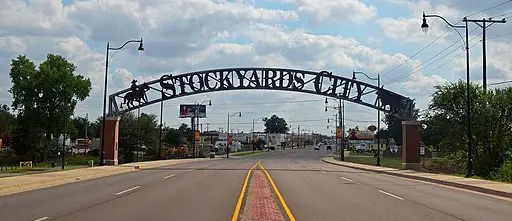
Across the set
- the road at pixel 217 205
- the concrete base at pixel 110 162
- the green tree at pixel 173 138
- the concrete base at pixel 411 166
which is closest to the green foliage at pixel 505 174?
the concrete base at pixel 411 166

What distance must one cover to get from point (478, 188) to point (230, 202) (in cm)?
1332

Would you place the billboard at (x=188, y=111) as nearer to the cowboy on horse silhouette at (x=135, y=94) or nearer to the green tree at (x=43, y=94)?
the green tree at (x=43, y=94)

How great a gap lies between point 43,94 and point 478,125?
6756cm

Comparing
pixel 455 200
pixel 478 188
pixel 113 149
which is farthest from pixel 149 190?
pixel 113 149

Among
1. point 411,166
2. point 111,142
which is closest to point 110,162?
point 111,142

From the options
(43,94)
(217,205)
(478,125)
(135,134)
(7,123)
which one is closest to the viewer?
(217,205)

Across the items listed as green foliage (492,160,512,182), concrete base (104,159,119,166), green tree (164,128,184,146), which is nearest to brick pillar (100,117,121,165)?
concrete base (104,159,119,166)

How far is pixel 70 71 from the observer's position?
9294 cm

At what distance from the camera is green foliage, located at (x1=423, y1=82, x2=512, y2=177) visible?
4309 cm

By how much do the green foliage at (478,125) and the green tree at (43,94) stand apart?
2381 inches

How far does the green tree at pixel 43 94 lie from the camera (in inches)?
3524

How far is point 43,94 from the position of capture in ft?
296

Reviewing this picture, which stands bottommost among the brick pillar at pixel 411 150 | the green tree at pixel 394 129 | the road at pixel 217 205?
the road at pixel 217 205

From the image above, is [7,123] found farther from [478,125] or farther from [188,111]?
[478,125]
